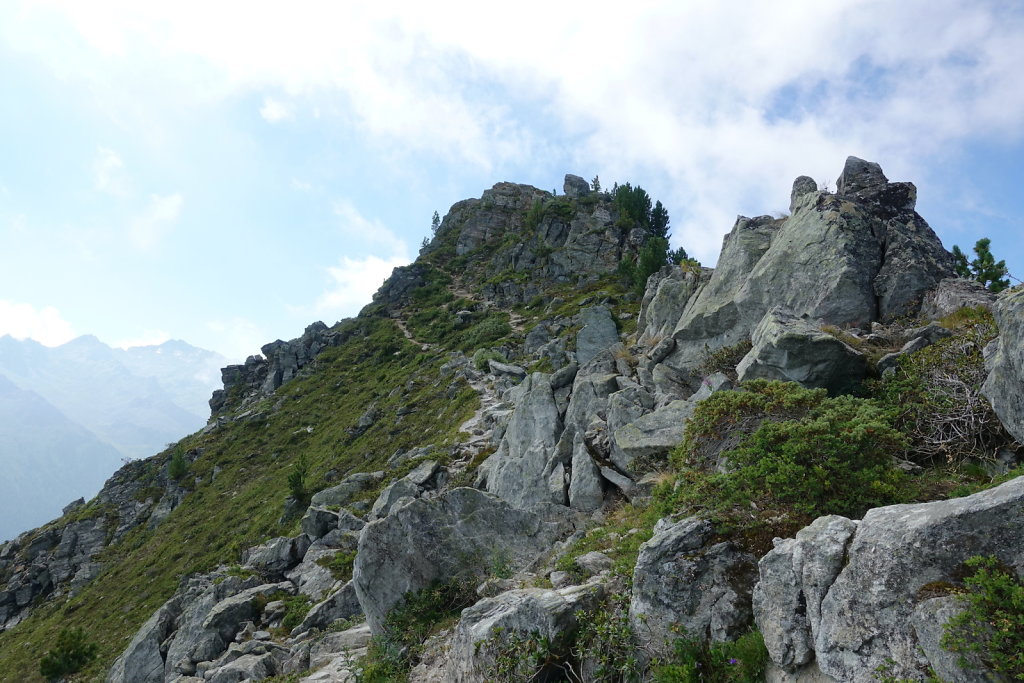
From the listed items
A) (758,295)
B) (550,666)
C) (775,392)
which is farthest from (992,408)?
(758,295)

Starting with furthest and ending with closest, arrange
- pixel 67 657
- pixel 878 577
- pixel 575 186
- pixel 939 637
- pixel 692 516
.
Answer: pixel 575 186
pixel 67 657
pixel 692 516
pixel 878 577
pixel 939 637

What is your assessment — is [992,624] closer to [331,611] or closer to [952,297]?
[952,297]

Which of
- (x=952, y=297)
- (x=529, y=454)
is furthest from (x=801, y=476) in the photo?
(x=529, y=454)

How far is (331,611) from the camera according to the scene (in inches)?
846

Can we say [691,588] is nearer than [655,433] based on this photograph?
Yes

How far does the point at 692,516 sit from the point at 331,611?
1791cm

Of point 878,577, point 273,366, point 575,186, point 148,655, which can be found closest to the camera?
point 878,577

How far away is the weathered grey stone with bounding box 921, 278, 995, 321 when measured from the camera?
54.7 feet

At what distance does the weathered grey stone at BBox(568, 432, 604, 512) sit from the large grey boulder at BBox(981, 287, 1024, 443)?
11924 mm

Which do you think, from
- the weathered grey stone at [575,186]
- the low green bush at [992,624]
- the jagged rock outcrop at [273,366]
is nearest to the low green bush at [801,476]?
the low green bush at [992,624]

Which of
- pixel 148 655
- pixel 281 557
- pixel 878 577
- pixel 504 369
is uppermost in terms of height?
pixel 504 369

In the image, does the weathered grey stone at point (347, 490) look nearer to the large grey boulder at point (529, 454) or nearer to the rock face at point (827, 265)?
the large grey boulder at point (529, 454)

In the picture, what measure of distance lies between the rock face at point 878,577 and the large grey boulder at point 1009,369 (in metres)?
4.83

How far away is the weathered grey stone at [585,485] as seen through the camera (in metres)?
19.1
